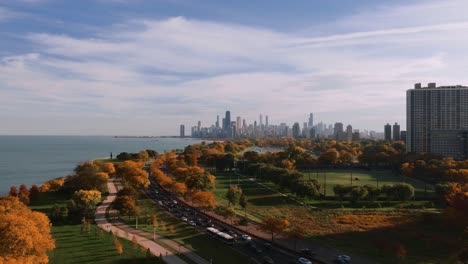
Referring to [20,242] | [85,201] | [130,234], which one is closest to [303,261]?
[130,234]

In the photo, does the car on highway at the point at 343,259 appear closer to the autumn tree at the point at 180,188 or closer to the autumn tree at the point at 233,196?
the autumn tree at the point at 233,196

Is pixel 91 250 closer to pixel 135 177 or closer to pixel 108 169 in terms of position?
pixel 135 177

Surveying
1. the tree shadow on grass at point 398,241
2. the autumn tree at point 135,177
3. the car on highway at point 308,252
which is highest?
the autumn tree at point 135,177

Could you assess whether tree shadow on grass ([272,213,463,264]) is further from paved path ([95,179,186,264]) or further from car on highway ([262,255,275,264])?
paved path ([95,179,186,264])

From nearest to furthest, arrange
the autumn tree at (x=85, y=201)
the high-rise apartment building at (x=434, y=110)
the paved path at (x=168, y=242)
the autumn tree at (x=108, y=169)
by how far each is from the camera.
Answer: the paved path at (x=168, y=242), the autumn tree at (x=85, y=201), the autumn tree at (x=108, y=169), the high-rise apartment building at (x=434, y=110)

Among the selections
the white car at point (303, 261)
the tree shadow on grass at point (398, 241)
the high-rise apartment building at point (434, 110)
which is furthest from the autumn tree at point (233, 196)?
the high-rise apartment building at point (434, 110)

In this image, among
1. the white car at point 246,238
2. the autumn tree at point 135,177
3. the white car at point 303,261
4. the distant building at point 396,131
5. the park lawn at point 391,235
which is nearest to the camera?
the white car at point 303,261
